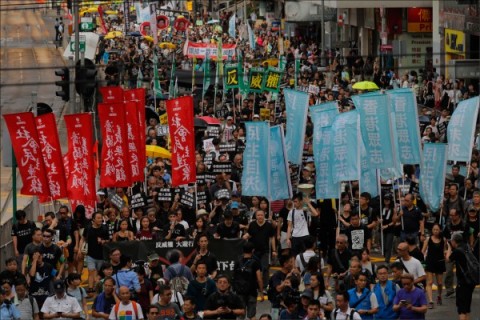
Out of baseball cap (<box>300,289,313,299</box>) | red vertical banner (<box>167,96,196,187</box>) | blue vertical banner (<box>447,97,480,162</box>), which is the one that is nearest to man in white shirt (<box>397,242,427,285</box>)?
baseball cap (<box>300,289,313,299</box>)

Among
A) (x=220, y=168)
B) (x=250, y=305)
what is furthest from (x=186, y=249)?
(x=220, y=168)

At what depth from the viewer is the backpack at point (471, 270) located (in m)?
20.2

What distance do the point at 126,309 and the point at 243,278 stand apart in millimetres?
2226

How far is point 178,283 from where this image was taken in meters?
19.9

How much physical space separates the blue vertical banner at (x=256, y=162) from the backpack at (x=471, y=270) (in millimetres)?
5442

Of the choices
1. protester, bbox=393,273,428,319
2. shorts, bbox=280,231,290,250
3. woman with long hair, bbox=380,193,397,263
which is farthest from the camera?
woman with long hair, bbox=380,193,397,263

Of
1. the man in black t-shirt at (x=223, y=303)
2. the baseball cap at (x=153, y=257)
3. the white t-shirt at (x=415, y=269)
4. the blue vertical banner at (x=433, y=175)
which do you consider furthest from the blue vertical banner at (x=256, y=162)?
the man in black t-shirt at (x=223, y=303)

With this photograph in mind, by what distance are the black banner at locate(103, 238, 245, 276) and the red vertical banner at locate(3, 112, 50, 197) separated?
11.5 feet

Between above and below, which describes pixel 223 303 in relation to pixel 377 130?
below

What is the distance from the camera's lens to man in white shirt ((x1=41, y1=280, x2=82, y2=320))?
18.7 m

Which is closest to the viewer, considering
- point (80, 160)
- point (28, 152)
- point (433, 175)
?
point (433, 175)

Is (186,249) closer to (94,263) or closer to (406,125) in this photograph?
(94,263)

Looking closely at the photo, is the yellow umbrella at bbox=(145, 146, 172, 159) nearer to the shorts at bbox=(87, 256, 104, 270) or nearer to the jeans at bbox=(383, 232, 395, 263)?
the jeans at bbox=(383, 232, 395, 263)

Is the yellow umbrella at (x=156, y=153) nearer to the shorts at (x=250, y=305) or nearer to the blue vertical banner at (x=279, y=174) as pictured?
the blue vertical banner at (x=279, y=174)
